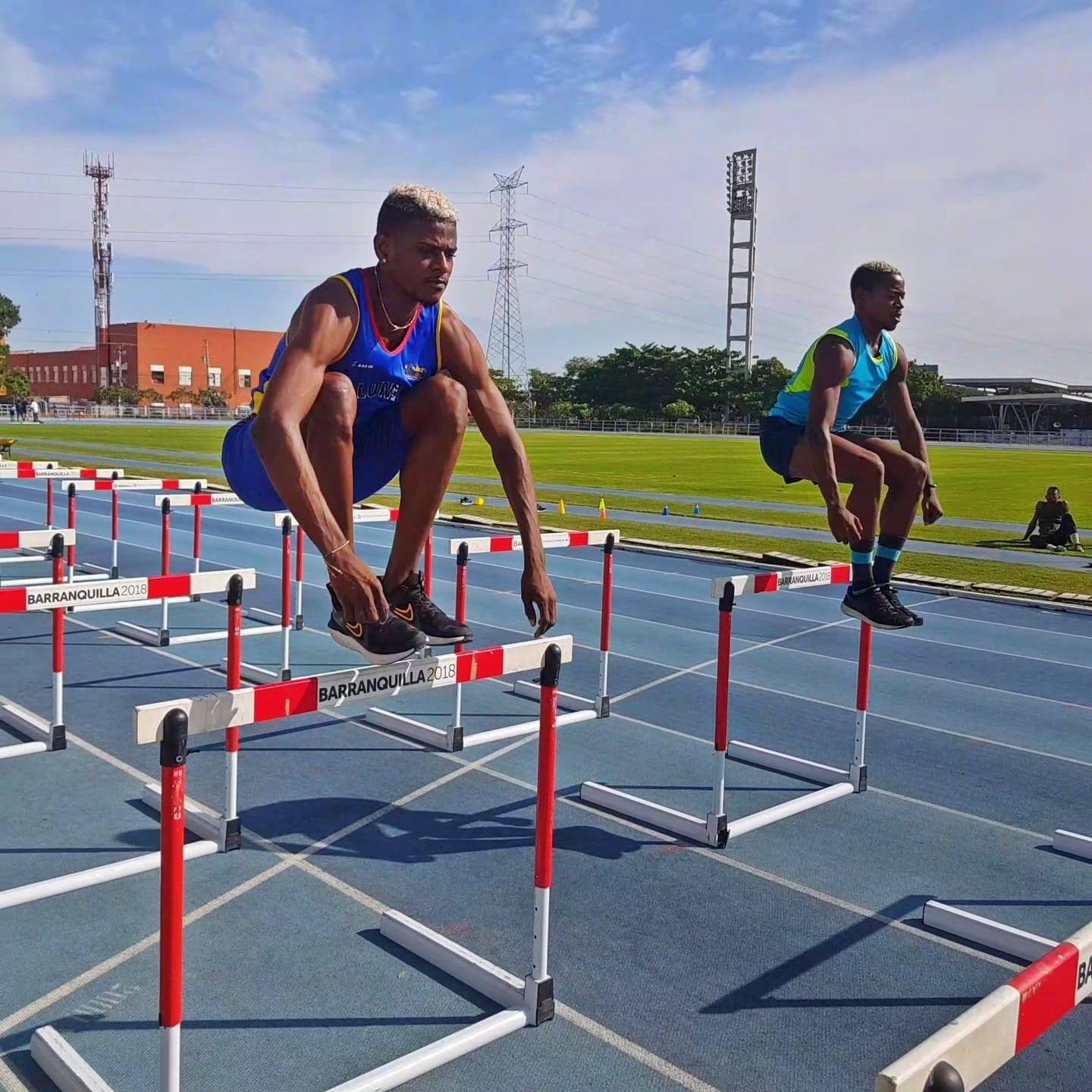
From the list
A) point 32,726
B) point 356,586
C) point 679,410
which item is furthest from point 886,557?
point 679,410

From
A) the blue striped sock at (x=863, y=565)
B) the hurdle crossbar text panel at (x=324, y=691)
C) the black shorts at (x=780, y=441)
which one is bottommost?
the hurdle crossbar text panel at (x=324, y=691)

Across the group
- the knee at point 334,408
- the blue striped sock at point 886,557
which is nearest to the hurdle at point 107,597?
the knee at point 334,408

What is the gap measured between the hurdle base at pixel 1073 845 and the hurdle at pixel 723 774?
3.79ft

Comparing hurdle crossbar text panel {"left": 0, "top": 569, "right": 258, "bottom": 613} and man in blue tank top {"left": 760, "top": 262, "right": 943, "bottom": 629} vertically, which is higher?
man in blue tank top {"left": 760, "top": 262, "right": 943, "bottom": 629}

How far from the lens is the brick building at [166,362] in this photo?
8844cm

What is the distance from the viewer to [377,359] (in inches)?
130

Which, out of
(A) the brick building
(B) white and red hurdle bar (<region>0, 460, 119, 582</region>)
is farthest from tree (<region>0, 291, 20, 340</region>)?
(B) white and red hurdle bar (<region>0, 460, 119, 582</region>)

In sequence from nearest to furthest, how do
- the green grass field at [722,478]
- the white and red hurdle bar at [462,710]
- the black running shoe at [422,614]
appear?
1. the black running shoe at [422,614]
2. the white and red hurdle bar at [462,710]
3. the green grass field at [722,478]

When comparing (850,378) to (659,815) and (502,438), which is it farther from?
(659,815)

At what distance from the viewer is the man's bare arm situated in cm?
358

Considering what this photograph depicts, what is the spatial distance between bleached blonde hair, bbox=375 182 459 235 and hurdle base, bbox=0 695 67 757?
15.5 feet

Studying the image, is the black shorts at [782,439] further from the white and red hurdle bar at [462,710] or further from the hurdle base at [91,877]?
the hurdle base at [91,877]

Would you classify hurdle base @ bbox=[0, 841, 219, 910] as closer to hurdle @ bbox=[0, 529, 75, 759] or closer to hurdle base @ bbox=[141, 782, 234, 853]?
hurdle base @ bbox=[141, 782, 234, 853]

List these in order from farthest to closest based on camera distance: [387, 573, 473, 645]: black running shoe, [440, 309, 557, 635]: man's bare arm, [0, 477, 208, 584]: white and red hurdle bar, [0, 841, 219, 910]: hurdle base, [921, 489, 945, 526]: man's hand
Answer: [0, 477, 208, 584]: white and red hurdle bar
[921, 489, 945, 526]: man's hand
[0, 841, 219, 910]: hurdle base
[387, 573, 473, 645]: black running shoe
[440, 309, 557, 635]: man's bare arm
